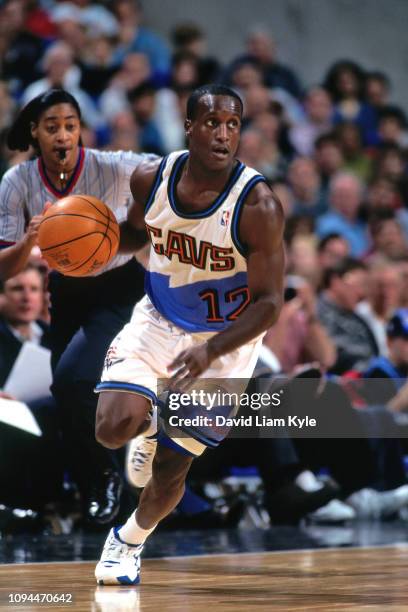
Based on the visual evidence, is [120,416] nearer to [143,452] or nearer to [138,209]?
[143,452]

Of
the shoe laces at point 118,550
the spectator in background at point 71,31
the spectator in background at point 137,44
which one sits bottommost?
the shoe laces at point 118,550

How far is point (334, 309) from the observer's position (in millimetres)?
8711

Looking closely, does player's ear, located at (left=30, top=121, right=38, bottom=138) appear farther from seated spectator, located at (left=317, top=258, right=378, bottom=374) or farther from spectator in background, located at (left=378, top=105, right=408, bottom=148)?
spectator in background, located at (left=378, top=105, right=408, bottom=148)

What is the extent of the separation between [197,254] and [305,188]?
666 centimetres

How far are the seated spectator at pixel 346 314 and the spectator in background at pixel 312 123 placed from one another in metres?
3.53

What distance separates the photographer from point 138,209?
16.0 feet

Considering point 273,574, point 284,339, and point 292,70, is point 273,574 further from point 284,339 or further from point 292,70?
point 292,70

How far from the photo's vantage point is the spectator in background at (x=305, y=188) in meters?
11.0

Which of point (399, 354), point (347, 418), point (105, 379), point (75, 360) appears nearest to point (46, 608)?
point (105, 379)

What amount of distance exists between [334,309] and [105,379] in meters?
4.35

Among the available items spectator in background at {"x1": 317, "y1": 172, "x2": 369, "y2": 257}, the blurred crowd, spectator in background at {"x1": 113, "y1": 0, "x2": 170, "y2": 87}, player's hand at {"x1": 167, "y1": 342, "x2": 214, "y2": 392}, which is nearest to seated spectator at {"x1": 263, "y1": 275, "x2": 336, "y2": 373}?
the blurred crowd

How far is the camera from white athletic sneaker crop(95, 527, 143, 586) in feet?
14.7

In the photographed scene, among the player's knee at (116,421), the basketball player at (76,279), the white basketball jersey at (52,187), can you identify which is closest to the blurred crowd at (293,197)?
the basketball player at (76,279)

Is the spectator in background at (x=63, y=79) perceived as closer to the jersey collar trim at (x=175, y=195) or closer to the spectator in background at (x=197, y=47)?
the spectator in background at (x=197, y=47)
